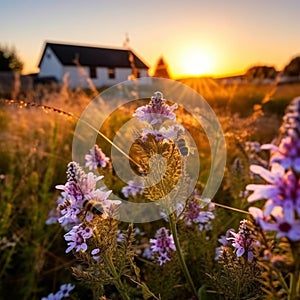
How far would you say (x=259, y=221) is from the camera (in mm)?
691

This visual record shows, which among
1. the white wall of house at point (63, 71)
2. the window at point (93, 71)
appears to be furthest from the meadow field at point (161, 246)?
the window at point (93, 71)

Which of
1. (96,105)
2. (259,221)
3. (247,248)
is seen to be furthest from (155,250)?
(96,105)

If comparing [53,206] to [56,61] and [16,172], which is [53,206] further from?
[56,61]

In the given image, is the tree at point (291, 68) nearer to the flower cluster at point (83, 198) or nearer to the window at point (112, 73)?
the flower cluster at point (83, 198)

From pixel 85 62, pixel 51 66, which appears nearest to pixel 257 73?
pixel 85 62

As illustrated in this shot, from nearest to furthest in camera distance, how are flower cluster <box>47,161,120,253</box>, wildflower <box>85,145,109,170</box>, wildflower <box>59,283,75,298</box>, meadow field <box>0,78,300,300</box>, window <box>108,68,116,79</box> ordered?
meadow field <box>0,78,300,300</box> → flower cluster <box>47,161,120,253</box> → wildflower <box>59,283,75,298</box> → wildflower <box>85,145,109,170</box> → window <box>108,68,116,79</box>

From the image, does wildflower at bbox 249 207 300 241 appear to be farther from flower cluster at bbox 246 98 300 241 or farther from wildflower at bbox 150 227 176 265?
wildflower at bbox 150 227 176 265

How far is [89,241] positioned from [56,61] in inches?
1204

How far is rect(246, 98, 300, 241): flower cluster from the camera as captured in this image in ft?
2.06

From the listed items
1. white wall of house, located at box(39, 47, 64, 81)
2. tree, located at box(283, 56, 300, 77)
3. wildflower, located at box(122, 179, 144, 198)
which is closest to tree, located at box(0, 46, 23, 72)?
white wall of house, located at box(39, 47, 64, 81)

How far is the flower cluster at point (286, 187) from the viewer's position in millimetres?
629

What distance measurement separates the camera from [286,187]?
2.17ft

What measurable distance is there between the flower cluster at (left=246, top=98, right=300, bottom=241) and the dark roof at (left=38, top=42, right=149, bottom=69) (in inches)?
1115

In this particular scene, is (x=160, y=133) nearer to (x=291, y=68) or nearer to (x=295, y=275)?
(x=295, y=275)
